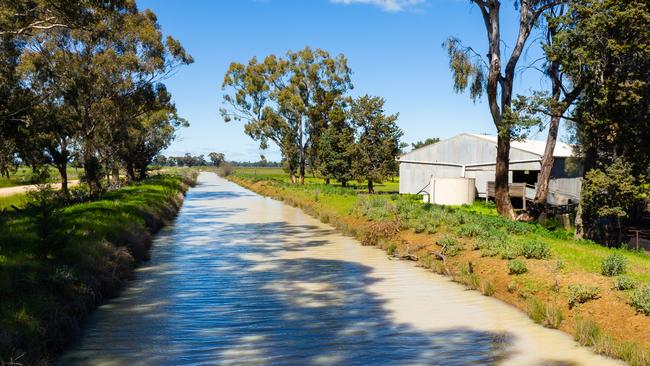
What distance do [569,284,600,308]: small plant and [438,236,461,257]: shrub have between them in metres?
5.12

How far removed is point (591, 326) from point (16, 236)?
12.2 metres

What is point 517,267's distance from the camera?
39.6ft

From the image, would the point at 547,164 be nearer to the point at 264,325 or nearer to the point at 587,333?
the point at 587,333

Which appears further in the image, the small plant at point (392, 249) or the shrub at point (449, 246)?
the small plant at point (392, 249)

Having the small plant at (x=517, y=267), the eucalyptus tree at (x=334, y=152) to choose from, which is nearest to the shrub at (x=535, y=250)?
the small plant at (x=517, y=267)

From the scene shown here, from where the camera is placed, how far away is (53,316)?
8156mm

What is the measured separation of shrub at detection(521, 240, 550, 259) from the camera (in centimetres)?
1287

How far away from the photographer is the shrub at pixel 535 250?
12867 mm

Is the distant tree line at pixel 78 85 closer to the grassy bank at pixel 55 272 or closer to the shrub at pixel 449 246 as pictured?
the grassy bank at pixel 55 272

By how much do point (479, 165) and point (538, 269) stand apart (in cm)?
2660

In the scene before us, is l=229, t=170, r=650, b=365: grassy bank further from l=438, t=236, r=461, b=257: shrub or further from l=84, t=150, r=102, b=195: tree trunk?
l=84, t=150, r=102, b=195: tree trunk

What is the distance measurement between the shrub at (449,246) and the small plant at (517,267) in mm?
2840

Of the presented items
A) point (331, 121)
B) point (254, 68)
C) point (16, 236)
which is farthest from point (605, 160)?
point (254, 68)

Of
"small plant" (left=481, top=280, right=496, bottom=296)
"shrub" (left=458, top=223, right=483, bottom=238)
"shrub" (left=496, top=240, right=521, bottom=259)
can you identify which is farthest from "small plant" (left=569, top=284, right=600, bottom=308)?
"shrub" (left=458, top=223, right=483, bottom=238)
